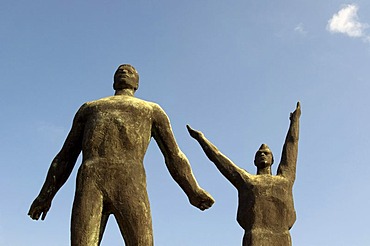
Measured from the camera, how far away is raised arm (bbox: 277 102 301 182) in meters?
10.5

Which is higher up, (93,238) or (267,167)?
(267,167)

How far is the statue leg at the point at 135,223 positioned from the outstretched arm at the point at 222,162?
4.65m

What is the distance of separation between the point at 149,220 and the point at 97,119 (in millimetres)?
1337

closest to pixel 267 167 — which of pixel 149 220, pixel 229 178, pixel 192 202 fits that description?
pixel 229 178

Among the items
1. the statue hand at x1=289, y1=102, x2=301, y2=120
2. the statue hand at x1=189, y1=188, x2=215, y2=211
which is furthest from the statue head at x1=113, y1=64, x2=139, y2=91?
the statue hand at x1=289, y1=102, x2=301, y2=120

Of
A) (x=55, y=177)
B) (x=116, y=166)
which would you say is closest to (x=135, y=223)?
(x=116, y=166)

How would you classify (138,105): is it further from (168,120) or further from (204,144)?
(204,144)

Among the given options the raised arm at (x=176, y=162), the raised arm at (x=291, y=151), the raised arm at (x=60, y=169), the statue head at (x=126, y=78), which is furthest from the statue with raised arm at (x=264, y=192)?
the raised arm at (x=60, y=169)

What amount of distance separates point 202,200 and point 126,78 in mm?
1791

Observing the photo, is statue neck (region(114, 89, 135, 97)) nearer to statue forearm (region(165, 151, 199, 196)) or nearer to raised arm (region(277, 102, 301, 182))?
statue forearm (region(165, 151, 199, 196))

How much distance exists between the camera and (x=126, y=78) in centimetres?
688

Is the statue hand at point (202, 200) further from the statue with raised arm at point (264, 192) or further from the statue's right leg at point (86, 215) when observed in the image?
the statue with raised arm at point (264, 192)

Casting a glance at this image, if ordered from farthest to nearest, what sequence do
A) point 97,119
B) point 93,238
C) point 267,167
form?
1. point 267,167
2. point 97,119
3. point 93,238

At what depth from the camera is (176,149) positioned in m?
6.62
